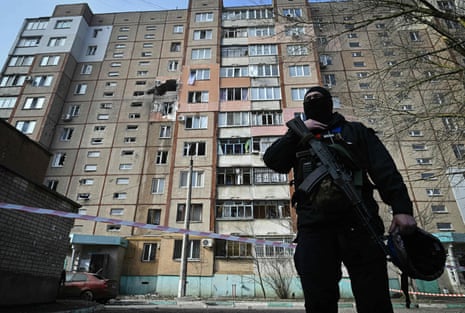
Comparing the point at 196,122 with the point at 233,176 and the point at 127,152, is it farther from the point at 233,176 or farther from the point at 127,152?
the point at 127,152

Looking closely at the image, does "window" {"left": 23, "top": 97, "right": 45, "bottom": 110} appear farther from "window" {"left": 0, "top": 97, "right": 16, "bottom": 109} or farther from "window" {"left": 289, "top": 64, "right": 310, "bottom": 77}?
"window" {"left": 289, "top": 64, "right": 310, "bottom": 77}

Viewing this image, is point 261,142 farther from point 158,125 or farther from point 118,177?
point 118,177

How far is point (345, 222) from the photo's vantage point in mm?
1885

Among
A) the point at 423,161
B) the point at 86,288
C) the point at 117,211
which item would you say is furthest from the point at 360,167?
the point at 423,161

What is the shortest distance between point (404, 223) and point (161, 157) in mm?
24820

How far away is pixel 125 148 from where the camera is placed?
86.2 ft

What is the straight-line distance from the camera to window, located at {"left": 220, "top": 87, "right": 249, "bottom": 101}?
84.1 feet

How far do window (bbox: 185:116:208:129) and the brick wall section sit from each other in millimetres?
16538

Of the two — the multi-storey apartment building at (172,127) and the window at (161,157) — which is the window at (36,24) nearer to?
the multi-storey apartment building at (172,127)

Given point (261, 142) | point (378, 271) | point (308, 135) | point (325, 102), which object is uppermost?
point (261, 142)

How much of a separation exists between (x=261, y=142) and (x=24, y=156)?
1741 cm

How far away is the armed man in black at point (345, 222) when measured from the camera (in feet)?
5.64

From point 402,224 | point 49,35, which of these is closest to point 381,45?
point 402,224

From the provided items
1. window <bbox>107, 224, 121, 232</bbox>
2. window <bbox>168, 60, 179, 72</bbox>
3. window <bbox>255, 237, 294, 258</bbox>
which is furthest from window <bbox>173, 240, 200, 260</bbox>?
window <bbox>168, 60, 179, 72</bbox>
